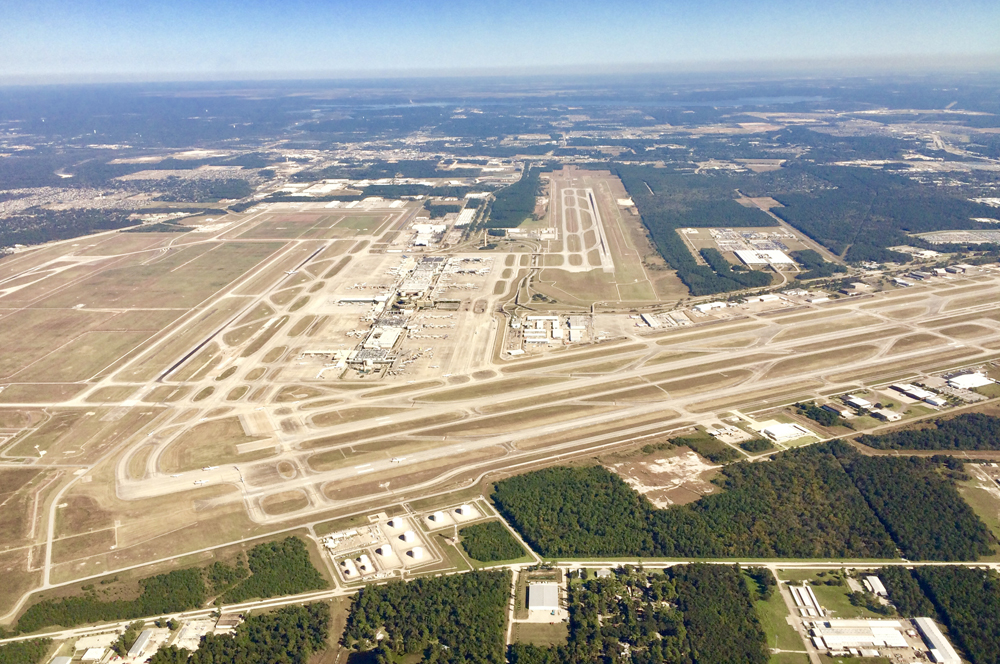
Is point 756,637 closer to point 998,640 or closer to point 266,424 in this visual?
point 998,640

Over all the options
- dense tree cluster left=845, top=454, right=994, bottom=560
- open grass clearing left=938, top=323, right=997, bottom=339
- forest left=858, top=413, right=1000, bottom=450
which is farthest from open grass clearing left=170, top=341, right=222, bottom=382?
open grass clearing left=938, top=323, right=997, bottom=339

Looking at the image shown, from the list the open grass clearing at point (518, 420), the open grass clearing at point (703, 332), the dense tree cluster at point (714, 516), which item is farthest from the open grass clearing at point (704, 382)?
the dense tree cluster at point (714, 516)

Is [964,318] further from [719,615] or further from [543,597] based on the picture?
[543,597]

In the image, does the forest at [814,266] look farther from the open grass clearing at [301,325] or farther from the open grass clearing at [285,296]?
the open grass clearing at [285,296]

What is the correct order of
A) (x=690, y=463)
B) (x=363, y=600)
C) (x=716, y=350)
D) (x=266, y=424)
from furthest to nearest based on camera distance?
1. (x=716, y=350)
2. (x=266, y=424)
3. (x=690, y=463)
4. (x=363, y=600)

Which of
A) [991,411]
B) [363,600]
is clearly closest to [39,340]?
[363,600]

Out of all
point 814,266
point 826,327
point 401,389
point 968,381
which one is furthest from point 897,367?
point 401,389
